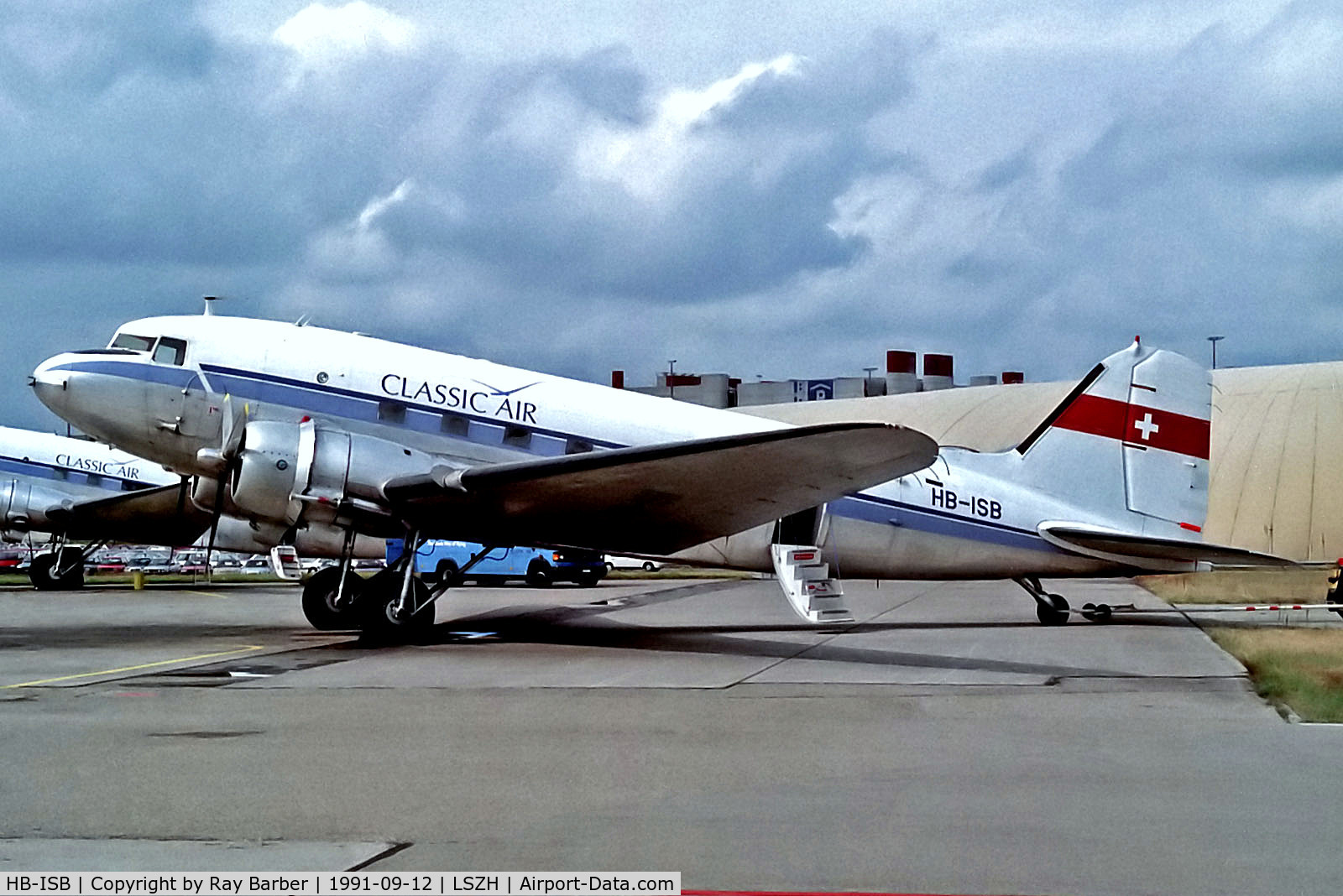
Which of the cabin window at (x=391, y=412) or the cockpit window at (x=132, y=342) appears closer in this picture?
the cabin window at (x=391, y=412)

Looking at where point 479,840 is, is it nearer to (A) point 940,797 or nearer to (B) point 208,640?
(A) point 940,797

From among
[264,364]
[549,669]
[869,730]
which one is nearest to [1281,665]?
[869,730]

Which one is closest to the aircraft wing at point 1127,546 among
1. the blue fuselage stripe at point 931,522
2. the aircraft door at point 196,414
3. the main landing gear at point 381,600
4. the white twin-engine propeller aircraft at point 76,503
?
the blue fuselage stripe at point 931,522

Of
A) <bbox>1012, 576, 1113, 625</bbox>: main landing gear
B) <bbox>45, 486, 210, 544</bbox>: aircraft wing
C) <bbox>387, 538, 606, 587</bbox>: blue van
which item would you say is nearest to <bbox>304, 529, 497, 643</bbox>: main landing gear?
<bbox>1012, 576, 1113, 625</bbox>: main landing gear

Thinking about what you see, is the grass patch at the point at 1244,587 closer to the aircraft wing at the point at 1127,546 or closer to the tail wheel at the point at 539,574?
the aircraft wing at the point at 1127,546

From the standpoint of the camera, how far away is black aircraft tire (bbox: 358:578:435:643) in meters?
15.0

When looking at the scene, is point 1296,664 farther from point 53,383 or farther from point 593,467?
point 53,383

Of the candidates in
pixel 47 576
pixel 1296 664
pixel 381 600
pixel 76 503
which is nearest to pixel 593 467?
pixel 381 600

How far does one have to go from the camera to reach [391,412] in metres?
16.0

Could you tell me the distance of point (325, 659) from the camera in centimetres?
1331

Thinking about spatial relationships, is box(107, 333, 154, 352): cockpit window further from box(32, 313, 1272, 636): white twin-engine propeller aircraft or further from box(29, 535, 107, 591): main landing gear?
box(29, 535, 107, 591): main landing gear

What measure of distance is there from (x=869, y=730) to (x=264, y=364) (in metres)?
10.3

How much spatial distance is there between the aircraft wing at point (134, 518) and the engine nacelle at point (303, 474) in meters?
16.4

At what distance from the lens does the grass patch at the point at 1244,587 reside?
2652 cm
